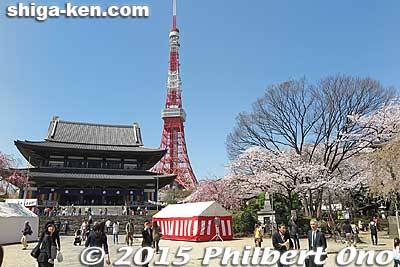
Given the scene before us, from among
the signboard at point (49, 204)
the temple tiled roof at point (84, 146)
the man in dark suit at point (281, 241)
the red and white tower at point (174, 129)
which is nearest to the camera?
the man in dark suit at point (281, 241)

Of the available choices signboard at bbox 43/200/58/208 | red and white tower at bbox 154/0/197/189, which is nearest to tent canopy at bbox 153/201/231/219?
signboard at bbox 43/200/58/208

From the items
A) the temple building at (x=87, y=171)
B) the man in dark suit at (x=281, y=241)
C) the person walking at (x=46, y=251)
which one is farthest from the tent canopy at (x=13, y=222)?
the man in dark suit at (x=281, y=241)

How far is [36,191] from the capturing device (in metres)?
37.1

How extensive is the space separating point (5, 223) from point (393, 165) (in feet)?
71.5

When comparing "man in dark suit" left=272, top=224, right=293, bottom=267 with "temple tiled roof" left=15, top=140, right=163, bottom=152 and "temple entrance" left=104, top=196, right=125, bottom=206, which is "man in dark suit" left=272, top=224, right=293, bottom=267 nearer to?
"temple entrance" left=104, top=196, right=125, bottom=206

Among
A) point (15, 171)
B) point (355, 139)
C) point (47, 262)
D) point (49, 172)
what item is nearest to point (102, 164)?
point (49, 172)

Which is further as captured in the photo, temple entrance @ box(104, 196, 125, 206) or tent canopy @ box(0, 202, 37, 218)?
temple entrance @ box(104, 196, 125, 206)

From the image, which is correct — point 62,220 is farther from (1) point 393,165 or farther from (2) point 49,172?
(1) point 393,165

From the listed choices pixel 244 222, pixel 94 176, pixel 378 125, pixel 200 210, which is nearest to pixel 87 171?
pixel 94 176

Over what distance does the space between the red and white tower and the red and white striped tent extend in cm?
3416

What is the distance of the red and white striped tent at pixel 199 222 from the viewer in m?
20.8

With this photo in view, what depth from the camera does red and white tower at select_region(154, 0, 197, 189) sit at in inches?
2461

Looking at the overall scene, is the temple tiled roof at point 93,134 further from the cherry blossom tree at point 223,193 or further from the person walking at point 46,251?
the person walking at point 46,251

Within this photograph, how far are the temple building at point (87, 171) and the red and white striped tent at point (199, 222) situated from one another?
15.7 meters
